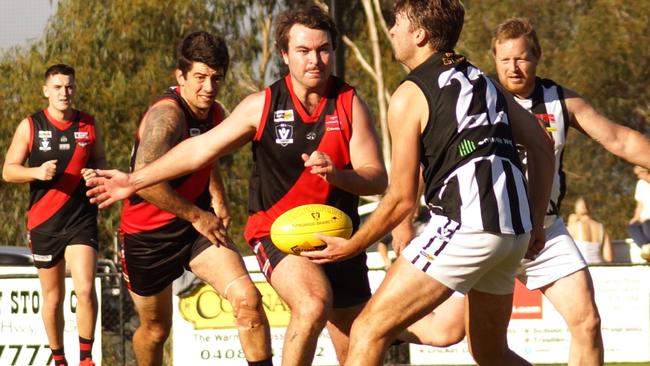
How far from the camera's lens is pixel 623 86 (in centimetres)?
3022

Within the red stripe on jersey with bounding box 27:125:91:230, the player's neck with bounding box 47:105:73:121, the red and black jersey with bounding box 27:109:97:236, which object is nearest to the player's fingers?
the red and black jersey with bounding box 27:109:97:236

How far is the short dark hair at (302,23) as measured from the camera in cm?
736

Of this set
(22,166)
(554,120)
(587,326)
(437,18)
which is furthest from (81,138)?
(437,18)

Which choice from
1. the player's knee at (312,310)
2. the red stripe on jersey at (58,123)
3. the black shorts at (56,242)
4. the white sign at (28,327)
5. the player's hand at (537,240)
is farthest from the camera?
the white sign at (28,327)

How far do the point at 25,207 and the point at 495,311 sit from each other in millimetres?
22009

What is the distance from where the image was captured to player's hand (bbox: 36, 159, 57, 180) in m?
10.5

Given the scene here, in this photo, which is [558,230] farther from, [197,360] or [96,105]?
[96,105]

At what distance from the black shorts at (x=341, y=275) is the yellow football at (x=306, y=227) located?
0.38 meters

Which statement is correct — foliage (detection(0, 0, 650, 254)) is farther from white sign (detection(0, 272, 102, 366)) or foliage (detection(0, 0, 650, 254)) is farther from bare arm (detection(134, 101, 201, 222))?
bare arm (detection(134, 101, 201, 222))

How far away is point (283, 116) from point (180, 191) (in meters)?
1.36

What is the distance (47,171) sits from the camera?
10.6m

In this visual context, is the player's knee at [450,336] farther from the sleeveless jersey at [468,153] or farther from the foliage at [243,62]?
the foliage at [243,62]

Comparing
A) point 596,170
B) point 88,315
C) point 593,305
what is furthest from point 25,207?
point 593,305

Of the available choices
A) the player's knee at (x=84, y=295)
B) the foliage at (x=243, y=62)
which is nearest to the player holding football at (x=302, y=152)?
the player's knee at (x=84, y=295)
